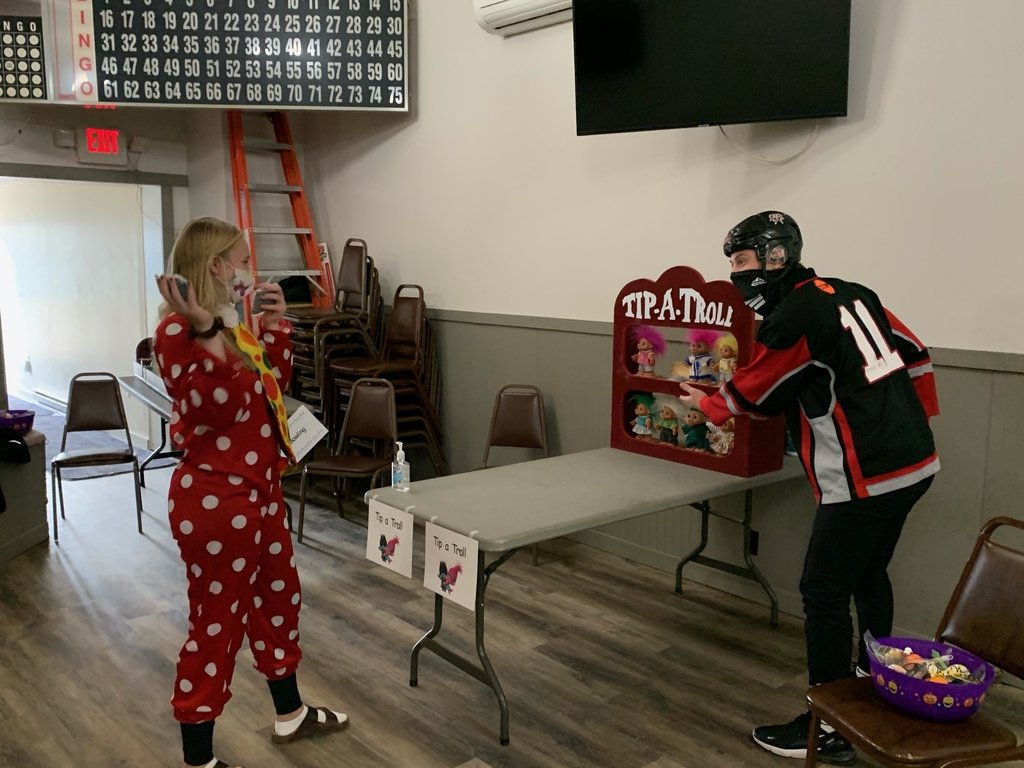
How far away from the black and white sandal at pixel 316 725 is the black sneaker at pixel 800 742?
1.24 meters

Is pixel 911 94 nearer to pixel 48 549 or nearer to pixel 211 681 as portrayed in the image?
pixel 211 681

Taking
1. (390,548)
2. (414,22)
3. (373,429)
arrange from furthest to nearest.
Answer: (414,22), (373,429), (390,548)

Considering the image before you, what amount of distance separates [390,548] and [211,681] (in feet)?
2.12

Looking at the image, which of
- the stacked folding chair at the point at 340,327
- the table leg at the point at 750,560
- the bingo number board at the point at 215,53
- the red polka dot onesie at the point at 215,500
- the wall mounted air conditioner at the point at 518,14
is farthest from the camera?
the stacked folding chair at the point at 340,327

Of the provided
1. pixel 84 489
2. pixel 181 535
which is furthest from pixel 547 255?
pixel 84 489

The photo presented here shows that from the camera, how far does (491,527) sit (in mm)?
2400

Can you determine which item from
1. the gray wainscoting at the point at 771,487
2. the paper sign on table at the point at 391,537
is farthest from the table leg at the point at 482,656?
the gray wainscoting at the point at 771,487

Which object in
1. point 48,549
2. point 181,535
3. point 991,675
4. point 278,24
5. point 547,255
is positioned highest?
point 278,24

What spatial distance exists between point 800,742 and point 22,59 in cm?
474

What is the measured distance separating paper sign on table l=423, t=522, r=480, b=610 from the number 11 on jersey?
1.13m

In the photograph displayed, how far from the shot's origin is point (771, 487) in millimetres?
3543

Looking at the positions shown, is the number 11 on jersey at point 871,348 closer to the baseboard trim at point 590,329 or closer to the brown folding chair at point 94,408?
the baseboard trim at point 590,329

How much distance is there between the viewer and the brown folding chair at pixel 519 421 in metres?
4.23

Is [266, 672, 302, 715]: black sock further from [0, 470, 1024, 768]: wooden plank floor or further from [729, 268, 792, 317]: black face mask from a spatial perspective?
[729, 268, 792, 317]: black face mask
